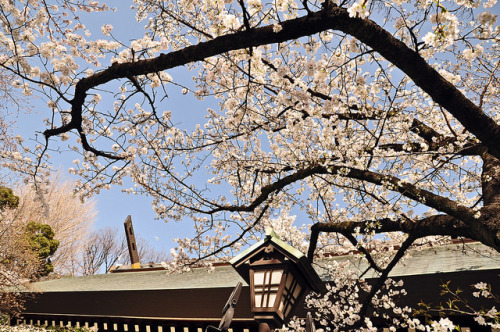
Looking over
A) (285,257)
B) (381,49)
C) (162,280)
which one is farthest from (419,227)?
(162,280)

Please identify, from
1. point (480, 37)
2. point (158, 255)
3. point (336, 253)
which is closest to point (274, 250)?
point (480, 37)

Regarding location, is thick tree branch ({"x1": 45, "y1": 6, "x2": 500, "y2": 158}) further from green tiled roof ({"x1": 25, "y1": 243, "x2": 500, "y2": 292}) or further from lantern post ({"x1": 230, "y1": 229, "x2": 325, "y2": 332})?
green tiled roof ({"x1": 25, "y1": 243, "x2": 500, "y2": 292})

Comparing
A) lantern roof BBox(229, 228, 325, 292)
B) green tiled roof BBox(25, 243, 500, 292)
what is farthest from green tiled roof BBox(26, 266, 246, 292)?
lantern roof BBox(229, 228, 325, 292)

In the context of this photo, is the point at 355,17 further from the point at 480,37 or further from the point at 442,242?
the point at 442,242

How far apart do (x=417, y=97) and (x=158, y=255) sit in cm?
2720

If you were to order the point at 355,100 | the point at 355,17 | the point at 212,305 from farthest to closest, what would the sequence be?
the point at 355,100 → the point at 212,305 → the point at 355,17

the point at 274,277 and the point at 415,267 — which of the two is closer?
the point at 274,277

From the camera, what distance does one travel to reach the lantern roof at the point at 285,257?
265 cm

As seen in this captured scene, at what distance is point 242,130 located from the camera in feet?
19.7

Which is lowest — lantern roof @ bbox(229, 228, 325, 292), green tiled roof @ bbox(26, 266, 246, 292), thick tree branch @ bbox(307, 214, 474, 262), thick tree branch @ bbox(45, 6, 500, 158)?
green tiled roof @ bbox(26, 266, 246, 292)

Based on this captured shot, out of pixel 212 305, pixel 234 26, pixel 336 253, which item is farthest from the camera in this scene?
pixel 336 253

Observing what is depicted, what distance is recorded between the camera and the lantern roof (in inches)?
104

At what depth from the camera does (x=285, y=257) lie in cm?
268

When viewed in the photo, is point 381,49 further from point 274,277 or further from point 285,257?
point 274,277
